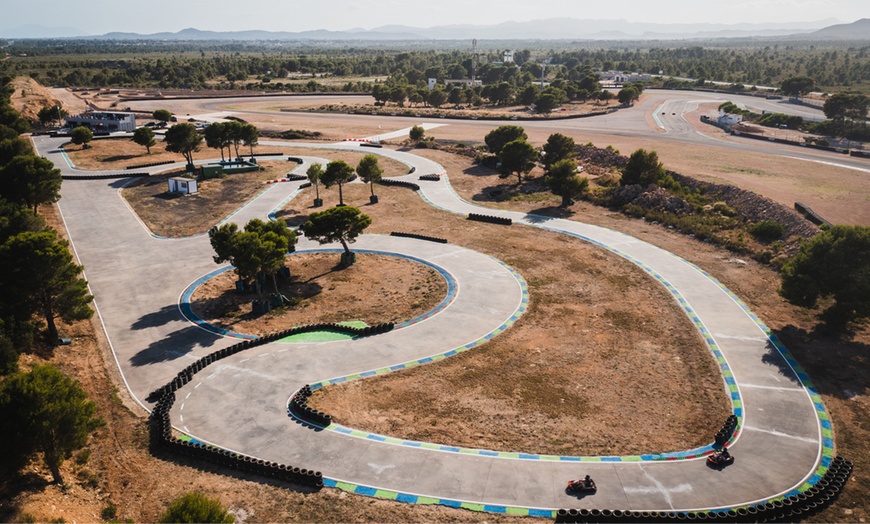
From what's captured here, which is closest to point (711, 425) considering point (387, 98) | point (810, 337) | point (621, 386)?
point (621, 386)

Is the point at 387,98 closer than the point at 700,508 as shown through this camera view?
No

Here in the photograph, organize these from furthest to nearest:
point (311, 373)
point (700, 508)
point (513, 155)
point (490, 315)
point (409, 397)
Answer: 1. point (513, 155)
2. point (490, 315)
3. point (311, 373)
4. point (409, 397)
5. point (700, 508)

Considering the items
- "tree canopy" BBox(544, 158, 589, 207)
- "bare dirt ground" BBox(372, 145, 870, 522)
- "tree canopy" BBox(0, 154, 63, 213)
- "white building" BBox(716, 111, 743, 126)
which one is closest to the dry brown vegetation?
"tree canopy" BBox(0, 154, 63, 213)

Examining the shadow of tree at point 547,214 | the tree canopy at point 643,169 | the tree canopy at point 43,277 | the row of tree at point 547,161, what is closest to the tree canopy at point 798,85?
the row of tree at point 547,161

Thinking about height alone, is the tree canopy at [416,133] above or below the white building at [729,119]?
below

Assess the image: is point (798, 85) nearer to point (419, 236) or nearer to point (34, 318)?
point (419, 236)

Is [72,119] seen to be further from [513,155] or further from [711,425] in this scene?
[711,425]

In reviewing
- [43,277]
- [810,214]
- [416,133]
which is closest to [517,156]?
[416,133]

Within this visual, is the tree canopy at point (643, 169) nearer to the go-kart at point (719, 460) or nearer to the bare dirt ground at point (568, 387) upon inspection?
the bare dirt ground at point (568, 387)
